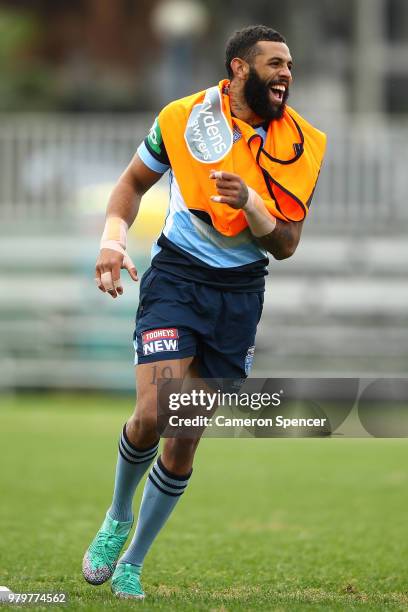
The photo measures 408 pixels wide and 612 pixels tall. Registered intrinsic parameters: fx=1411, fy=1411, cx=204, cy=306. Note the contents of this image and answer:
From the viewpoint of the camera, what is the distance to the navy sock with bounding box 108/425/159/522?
6277 millimetres

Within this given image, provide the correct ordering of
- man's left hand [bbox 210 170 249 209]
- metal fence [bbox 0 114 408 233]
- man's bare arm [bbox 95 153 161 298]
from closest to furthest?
man's left hand [bbox 210 170 249 209]
man's bare arm [bbox 95 153 161 298]
metal fence [bbox 0 114 408 233]

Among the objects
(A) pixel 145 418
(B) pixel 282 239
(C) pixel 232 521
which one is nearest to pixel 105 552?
(A) pixel 145 418

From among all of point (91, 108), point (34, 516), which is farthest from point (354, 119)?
point (34, 516)

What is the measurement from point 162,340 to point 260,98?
44.3 inches

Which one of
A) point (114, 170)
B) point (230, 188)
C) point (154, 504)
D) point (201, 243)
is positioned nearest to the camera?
point (230, 188)

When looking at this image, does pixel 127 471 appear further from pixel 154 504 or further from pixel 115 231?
pixel 115 231

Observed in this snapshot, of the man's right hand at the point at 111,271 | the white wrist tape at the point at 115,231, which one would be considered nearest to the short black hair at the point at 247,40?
the white wrist tape at the point at 115,231

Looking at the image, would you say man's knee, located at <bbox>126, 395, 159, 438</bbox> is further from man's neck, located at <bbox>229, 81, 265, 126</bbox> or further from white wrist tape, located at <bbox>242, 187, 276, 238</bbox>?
man's neck, located at <bbox>229, 81, 265, 126</bbox>

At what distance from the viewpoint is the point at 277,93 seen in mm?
6098

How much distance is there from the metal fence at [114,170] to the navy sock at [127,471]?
1161cm

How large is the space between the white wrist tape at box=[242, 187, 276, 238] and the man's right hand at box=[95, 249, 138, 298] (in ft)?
1.90

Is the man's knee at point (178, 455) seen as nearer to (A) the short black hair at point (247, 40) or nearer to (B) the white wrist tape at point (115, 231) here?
(B) the white wrist tape at point (115, 231)

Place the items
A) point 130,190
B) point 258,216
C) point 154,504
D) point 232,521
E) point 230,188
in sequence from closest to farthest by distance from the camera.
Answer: point 230,188 → point 258,216 → point 154,504 → point 130,190 → point 232,521

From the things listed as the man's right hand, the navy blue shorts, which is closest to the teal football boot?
the navy blue shorts
